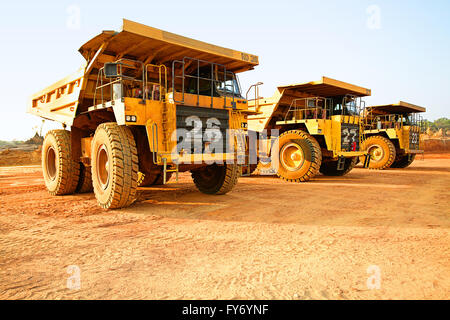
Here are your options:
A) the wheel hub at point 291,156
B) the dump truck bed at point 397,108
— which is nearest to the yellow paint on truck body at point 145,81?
the wheel hub at point 291,156

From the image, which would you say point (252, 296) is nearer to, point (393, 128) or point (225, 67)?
point (225, 67)

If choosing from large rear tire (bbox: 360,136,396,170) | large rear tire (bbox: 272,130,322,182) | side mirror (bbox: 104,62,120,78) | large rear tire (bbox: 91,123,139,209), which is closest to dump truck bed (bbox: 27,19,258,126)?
side mirror (bbox: 104,62,120,78)

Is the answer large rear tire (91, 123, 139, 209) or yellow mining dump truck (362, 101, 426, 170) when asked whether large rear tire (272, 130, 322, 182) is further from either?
yellow mining dump truck (362, 101, 426, 170)

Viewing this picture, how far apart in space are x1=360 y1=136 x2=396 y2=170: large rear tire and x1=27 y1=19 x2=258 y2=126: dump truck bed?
10529mm

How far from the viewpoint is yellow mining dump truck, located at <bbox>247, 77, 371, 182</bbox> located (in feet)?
33.6

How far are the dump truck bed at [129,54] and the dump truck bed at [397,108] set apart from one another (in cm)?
1154

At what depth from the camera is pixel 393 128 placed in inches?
619

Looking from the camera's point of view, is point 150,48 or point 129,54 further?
point 129,54

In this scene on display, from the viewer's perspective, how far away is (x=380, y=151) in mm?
15359

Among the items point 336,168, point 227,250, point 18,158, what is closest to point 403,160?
point 336,168

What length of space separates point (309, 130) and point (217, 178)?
15.5 feet

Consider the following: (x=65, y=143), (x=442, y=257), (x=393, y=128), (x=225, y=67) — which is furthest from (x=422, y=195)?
(x=393, y=128)

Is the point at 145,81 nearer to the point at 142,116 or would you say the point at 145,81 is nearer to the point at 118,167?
the point at 142,116

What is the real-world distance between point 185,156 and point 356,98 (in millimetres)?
8874
